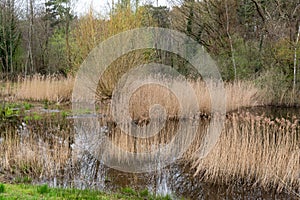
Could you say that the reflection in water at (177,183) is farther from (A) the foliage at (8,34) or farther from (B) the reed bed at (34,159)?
(A) the foliage at (8,34)

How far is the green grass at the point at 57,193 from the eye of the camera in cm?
337

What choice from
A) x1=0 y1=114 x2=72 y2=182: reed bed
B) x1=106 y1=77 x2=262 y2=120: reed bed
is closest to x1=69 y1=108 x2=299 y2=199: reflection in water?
x1=0 y1=114 x2=72 y2=182: reed bed

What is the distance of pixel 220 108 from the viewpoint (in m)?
10.0

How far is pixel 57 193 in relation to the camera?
12.0 ft

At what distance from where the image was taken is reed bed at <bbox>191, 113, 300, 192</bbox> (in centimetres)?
442

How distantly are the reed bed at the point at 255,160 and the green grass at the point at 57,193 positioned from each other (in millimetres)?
1237

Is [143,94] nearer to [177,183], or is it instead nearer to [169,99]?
[169,99]

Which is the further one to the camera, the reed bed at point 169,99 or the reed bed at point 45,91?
the reed bed at point 45,91

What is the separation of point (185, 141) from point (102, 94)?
6.01 meters

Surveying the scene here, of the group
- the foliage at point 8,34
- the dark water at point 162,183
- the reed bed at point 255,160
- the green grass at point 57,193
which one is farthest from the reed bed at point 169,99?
the foliage at point 8,34

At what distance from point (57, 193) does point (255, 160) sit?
3054 mm

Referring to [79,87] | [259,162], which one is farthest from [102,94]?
[259,162]

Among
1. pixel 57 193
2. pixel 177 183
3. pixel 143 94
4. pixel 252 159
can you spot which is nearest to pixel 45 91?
pixel 143 94

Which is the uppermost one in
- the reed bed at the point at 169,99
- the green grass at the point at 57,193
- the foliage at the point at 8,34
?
the foliage at the point at 8,34
